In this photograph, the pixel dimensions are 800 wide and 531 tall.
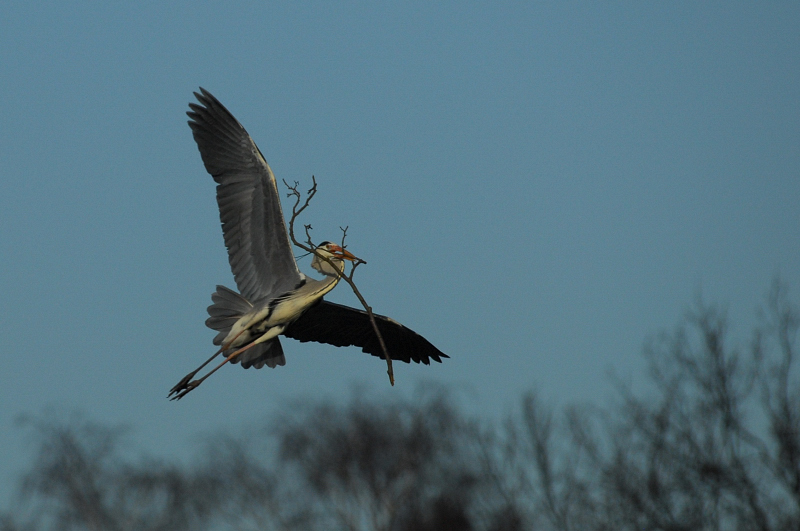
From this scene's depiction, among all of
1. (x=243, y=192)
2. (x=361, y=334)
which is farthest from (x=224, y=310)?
(x=361, y=334)

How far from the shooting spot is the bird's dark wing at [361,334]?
1116 cm

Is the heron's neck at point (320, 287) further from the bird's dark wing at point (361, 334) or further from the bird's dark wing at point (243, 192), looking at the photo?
the bird's dark wing at point (361, 334)

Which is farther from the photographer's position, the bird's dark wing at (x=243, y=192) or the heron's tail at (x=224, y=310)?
the heron's tail at (x=224, y=310)

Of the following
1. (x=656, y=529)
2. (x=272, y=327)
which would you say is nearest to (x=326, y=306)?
(x=272, y=327)

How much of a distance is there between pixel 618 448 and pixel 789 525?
332cm

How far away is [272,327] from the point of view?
32.4 ft

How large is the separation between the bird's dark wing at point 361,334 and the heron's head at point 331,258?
38.2 inches

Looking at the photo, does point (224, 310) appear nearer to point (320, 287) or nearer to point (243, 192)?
point (320, 287)

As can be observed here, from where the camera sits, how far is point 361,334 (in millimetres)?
11406

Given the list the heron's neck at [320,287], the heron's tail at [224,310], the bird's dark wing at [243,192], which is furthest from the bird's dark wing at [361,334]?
the bird's dark wing at [243,192]

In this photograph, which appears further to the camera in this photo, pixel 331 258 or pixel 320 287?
pixel 331 258

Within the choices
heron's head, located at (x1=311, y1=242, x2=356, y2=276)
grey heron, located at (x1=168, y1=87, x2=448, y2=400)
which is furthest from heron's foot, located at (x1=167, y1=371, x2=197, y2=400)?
heron's head, located at (x1=311, y1=242, x2=356, y2=276)

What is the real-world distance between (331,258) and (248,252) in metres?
0.67

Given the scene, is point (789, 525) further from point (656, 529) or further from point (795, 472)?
point (656, 529)
